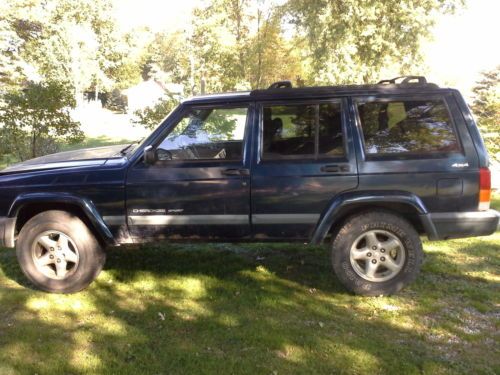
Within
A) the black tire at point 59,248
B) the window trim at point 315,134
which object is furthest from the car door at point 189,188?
the black tire at point 59,248

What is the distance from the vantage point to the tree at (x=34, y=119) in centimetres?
934

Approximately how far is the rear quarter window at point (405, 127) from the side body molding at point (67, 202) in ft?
8.26

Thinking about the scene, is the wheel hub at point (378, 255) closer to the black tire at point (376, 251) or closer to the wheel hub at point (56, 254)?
the black tire at point (376, 251)

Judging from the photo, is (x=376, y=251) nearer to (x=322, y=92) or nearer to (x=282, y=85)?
(x=322, y=92)

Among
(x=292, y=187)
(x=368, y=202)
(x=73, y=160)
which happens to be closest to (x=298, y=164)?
(x=292, y=187)

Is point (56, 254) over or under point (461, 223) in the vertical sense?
under

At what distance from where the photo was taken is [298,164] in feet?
13.1

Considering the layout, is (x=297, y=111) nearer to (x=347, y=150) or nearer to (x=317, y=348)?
(x=347, y=150)

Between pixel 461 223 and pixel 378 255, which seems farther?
pixel 378 255

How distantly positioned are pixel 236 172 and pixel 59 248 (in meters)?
1.82

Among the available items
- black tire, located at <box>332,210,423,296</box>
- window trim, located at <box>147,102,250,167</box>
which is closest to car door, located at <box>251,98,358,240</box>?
window trim, located at <box>147,102,250,167</box>

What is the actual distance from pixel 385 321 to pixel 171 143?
2.45 metres

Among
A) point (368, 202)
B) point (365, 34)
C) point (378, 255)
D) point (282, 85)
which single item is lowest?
point (378, 255)

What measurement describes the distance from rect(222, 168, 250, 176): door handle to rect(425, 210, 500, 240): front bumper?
5.42 ft
